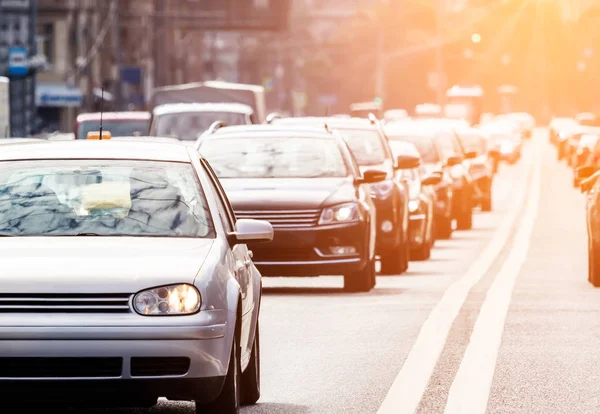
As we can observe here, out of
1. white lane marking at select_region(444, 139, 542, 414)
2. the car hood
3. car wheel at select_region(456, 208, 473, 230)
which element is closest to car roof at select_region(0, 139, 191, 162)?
the car hood

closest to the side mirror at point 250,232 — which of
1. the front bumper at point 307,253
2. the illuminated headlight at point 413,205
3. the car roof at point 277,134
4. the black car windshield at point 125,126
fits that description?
the front bumper at point 307,253

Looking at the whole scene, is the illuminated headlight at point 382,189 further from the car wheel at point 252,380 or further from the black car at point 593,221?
the car wheel at point 252,380

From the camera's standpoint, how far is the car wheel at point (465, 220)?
34.2 metres

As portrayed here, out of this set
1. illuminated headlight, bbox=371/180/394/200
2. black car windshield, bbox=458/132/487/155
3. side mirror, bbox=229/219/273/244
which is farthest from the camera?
black car windshield, bbox=458/132/487/155

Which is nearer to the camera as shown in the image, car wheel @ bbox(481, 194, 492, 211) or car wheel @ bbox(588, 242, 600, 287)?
car wheel @ bbox(588, 242, 600, 287)

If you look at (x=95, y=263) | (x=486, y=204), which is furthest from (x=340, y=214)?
(x=486, y=204)

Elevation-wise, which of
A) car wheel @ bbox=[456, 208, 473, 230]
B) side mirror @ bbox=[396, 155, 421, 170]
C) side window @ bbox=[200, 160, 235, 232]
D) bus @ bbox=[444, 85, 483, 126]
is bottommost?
Result: bus @ bbox=[444, 85, 483, 126]

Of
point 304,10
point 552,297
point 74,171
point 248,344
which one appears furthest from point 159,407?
point 304,10

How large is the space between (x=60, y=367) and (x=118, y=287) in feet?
1.36

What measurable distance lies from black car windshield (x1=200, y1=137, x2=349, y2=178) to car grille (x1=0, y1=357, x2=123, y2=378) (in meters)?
10.2

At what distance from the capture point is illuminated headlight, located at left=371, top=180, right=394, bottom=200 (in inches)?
846

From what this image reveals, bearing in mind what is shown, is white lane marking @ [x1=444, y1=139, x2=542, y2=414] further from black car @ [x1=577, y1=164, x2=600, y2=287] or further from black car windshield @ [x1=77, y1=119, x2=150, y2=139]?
black car windshield @ [x1=77, y1=119, x2=150, y2=139]

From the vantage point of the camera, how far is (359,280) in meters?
18.1

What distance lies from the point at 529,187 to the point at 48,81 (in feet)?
80.1
